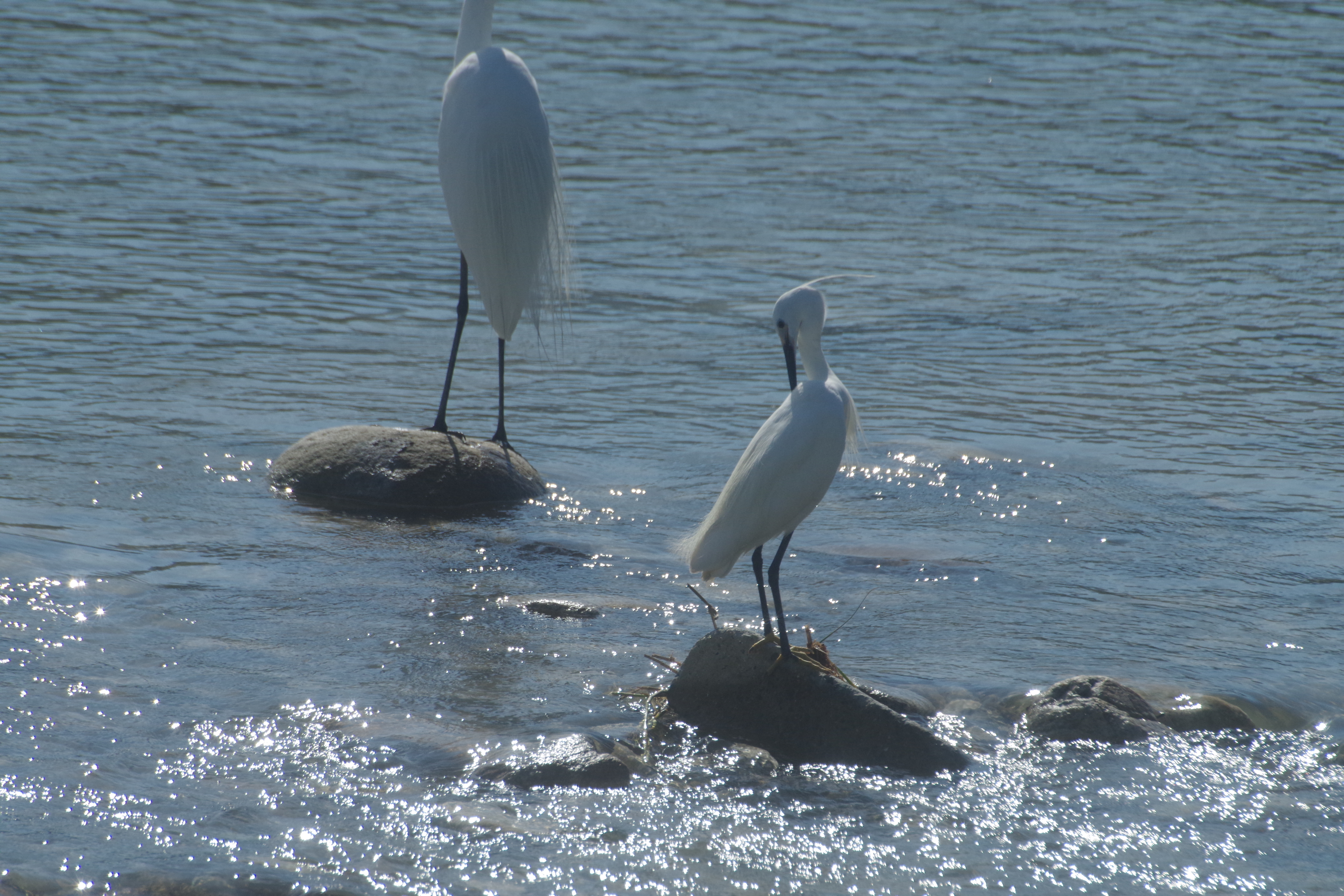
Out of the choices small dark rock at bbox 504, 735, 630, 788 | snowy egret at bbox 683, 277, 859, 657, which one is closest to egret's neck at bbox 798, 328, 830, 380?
snowy egret at bbox 683, 277, 859, 657

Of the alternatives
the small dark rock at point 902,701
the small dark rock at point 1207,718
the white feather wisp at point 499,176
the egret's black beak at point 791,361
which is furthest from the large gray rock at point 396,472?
the small dark rock at point 1207,718

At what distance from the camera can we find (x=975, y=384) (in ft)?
29.5

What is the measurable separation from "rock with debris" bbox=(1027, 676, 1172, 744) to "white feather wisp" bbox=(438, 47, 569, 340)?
12.5 feet

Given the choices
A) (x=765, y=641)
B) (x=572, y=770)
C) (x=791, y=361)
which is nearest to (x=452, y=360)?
(x=791, y=361)

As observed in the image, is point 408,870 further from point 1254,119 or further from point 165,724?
point 1254,119

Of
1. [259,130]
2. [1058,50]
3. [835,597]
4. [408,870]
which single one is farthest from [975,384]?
[1058,50]

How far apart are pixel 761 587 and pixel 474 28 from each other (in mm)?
4142

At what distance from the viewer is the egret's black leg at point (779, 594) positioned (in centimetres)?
471

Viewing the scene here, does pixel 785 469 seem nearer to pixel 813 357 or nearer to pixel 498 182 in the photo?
pixel 813 357

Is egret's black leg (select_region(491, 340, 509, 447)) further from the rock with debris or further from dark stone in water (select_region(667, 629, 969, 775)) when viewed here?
the rock with debris

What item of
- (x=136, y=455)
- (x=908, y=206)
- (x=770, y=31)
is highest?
(x=770, y=31)

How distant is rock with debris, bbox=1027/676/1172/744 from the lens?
184 inches

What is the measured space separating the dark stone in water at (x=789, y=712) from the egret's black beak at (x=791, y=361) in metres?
0.91

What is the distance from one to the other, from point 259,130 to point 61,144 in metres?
1.89
